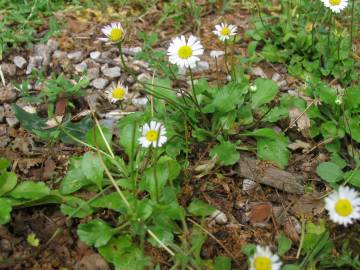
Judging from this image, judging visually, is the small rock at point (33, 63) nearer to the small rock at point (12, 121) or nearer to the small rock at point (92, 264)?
the small rock at point (12, 121)

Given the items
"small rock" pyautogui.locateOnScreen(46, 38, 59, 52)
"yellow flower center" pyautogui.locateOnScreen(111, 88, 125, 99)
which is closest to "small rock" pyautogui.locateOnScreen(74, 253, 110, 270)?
"yellow flower center" pyautogui.locateOnScreen(111, 88, 125, 99)

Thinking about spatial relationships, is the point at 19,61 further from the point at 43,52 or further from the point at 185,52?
the point at 185,52

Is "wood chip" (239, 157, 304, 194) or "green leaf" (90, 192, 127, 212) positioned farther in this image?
"wood chip" (239, 157, 304, 194)

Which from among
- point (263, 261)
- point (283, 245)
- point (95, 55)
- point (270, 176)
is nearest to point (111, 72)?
point (95, 55)

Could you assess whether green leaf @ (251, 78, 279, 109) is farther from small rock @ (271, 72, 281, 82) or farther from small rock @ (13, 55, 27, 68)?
small rock @ (13, 55, 27, 68)

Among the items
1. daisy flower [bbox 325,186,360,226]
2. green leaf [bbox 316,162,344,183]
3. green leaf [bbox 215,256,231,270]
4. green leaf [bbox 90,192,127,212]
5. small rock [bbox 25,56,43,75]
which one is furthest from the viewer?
small rock [bbox 25,56,43,75]

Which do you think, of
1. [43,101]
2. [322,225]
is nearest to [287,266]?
[322,225]

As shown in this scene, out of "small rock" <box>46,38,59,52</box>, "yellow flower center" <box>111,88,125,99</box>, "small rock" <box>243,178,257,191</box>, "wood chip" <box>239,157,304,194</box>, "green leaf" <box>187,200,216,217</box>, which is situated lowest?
→ "green leaf" <box>187,200,216,217</box>

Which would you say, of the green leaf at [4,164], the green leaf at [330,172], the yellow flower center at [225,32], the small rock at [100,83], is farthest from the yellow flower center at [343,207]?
the small rock at [100,83]
